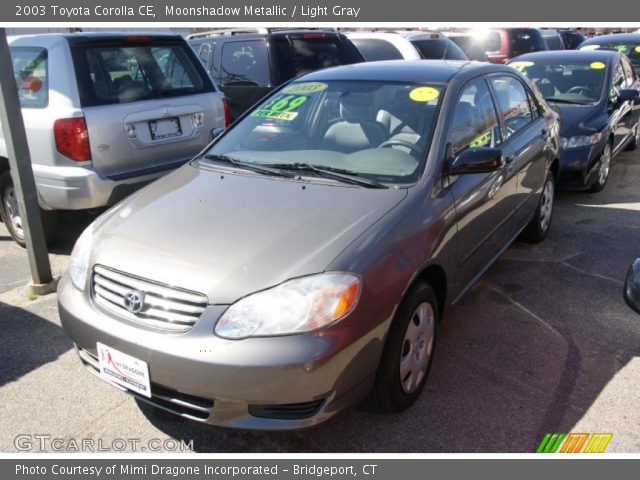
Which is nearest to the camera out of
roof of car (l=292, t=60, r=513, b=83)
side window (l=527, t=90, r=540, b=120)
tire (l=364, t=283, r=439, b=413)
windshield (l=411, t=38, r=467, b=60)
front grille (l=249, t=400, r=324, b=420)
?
Result: front grille (l=249, t=400, r=324, b=420)

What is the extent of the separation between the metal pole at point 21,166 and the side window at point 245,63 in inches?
138

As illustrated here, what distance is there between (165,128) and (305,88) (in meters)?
1.56

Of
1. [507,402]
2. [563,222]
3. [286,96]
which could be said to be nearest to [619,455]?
[507,402]

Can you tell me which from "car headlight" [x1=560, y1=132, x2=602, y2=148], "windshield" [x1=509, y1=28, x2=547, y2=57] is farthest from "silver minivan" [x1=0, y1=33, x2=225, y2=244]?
"windshield" [x1=509, y1=28, x2=547, y2=57]

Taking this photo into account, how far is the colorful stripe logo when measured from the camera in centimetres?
265

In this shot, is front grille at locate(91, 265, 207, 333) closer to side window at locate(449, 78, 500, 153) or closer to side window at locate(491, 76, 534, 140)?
side window at locate(449, 78, 500, 153)

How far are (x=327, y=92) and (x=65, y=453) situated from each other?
2473 millimetres

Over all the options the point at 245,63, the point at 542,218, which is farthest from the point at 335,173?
the point at 245,63

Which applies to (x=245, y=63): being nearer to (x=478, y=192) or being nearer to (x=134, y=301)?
(x=478, y=192)

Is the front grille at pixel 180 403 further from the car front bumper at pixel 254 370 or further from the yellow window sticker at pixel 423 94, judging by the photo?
the yellow window sticker at pixel 423 94

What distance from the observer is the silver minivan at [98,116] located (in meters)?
4.39

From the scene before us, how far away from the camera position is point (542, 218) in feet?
16.7

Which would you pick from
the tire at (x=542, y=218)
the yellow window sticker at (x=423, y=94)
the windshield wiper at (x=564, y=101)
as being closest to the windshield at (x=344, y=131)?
the yellow window sticker at (x=423, y=94)
